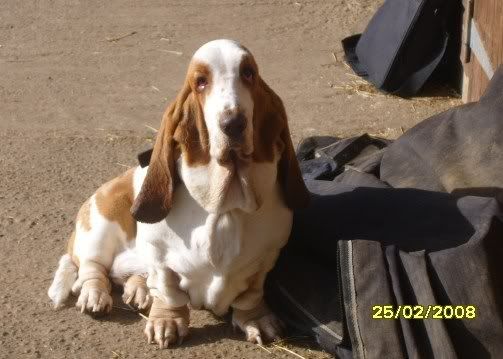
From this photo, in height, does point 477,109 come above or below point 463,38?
above

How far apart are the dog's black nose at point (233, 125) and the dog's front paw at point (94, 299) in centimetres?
109

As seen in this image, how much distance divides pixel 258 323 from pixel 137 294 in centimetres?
55

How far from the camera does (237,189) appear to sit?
3480 mm

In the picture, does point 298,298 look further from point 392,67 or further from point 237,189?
point 392,67

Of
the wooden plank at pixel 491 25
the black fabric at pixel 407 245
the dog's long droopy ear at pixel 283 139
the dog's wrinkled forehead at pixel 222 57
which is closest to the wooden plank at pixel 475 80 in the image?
the wooden plank at pixel 491 25

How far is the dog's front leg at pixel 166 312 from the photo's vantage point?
3795 millimetres

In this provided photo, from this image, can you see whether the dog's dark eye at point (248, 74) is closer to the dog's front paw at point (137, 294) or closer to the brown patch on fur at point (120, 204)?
the brown patch on fur at point (120, 204)

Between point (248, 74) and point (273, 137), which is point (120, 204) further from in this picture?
point (248, 74)

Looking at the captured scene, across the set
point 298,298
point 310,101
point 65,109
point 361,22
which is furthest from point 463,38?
point 298,298

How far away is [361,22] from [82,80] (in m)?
2.16

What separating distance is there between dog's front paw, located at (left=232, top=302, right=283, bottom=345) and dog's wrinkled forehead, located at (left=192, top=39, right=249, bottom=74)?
1016 millimetres

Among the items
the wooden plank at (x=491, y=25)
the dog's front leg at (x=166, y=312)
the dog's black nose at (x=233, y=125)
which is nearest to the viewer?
the dog's black nose at (x=233, y=125)

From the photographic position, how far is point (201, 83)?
338 cm

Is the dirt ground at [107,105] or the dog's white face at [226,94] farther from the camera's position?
the dirt ground at [107,105]
